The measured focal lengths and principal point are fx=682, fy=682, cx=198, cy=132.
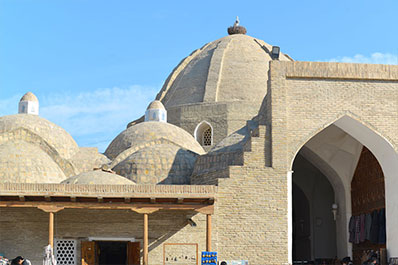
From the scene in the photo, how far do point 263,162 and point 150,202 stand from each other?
2798mm

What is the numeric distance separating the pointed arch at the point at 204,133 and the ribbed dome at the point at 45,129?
3.98 meters

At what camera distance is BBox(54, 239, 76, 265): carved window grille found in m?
15.3

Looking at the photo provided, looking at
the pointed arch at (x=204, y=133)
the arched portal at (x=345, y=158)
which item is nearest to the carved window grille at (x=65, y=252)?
the arched portal at (x=345, y=158)

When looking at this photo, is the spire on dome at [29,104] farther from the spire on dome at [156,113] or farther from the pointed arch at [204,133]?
the pointed arch at [204,133]

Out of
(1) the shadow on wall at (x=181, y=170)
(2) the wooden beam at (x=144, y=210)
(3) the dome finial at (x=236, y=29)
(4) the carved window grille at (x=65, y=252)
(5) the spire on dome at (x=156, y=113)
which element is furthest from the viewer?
(3) the dome finial at (x=236, y=29)

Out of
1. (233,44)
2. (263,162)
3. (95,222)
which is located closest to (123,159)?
(95,222)

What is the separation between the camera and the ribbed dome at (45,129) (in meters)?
20.0

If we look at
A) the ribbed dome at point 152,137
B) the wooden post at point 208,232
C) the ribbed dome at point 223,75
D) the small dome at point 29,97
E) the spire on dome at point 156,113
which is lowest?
the wooden post at point 208,232

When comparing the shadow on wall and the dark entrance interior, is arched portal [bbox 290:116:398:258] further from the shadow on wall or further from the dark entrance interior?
the dark entrance interior

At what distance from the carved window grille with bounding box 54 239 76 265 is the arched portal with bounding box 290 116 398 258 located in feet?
22.3

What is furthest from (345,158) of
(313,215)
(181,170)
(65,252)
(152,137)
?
(65,252)

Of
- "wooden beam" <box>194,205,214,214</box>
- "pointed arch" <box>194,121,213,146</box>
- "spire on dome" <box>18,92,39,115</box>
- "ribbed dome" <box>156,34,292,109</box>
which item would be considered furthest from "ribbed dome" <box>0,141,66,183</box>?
"ribbed dome" <box>156,34,292,109</box>

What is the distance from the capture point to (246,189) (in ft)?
50.7

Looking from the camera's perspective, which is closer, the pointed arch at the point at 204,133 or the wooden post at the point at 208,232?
the wooden post at the point at 208,232
